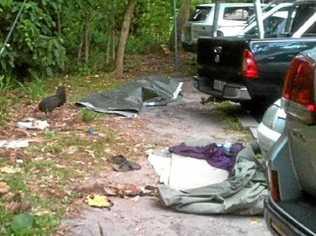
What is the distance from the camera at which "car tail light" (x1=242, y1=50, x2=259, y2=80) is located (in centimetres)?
843

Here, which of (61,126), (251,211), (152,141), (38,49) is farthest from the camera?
(38,49)

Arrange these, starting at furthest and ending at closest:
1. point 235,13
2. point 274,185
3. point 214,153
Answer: point 235,13 → point 214,153 → point 274,185

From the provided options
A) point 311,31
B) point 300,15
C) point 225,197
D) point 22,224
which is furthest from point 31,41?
point 22,224

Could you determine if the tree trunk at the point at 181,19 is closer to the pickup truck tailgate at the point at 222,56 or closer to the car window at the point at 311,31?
the pickup truck tailgate at the point at 222,56

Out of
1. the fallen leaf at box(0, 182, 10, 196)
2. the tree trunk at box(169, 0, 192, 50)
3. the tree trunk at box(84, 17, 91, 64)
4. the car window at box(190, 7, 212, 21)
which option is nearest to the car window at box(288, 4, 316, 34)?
the fallen leaf at box(0, 182, 10, 196)

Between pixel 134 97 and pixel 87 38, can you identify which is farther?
pixel 87 38

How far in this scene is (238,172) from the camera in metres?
5.99

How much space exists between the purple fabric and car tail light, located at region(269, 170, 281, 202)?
312cm

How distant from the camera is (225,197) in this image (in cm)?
548

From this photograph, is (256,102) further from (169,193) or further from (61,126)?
(169,193)

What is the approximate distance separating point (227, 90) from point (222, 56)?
1.53 feet

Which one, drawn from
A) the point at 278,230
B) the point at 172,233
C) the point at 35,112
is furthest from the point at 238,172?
the point at 35,112

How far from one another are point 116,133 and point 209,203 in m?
3.02

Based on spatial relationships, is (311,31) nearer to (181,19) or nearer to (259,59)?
(259,59)
